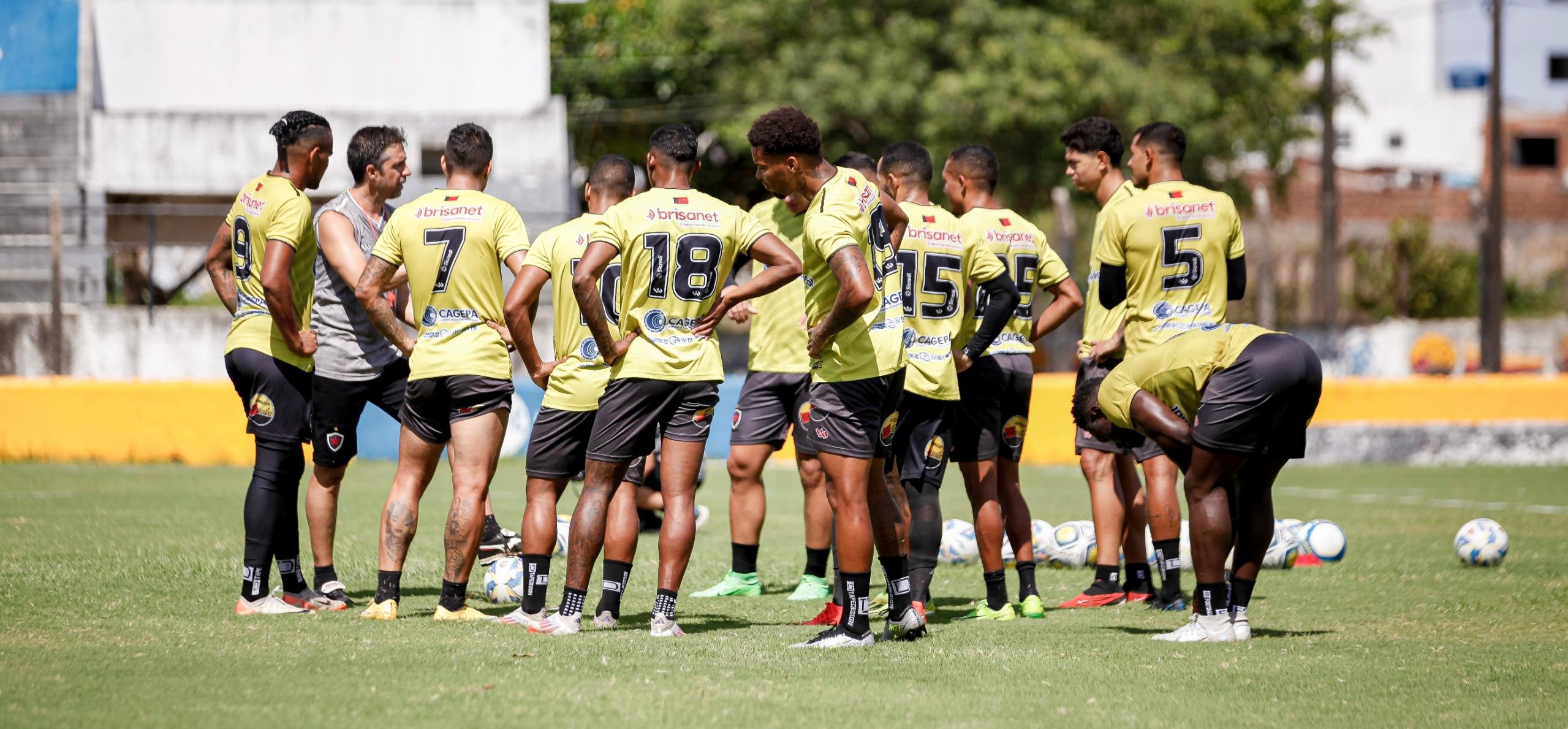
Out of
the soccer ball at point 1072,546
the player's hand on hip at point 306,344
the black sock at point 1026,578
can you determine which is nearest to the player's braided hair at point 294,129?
the player's hand on hip at point 306,344

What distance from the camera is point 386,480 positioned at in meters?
15.2

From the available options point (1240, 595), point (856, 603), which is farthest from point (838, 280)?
point (1240, 595)

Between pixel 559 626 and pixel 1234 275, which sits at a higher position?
pixel 1234 275

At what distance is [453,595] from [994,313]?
9.54 ft

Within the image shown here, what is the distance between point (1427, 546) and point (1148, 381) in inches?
197

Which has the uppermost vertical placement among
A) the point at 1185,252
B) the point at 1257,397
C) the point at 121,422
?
the point at 1185,252

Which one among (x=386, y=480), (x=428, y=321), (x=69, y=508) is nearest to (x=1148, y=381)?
(x=428, y=321)

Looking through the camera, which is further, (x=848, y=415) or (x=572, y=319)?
(x=572, y=319)

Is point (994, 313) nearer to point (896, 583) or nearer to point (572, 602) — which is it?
point (896, 583)

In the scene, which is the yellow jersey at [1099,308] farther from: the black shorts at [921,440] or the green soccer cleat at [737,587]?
the green soccer cleat at [737,587]

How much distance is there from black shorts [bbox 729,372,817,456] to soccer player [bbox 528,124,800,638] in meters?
1.78

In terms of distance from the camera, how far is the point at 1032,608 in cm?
760

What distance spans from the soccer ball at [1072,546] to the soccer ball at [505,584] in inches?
136

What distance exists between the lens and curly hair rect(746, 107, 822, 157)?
629cm
